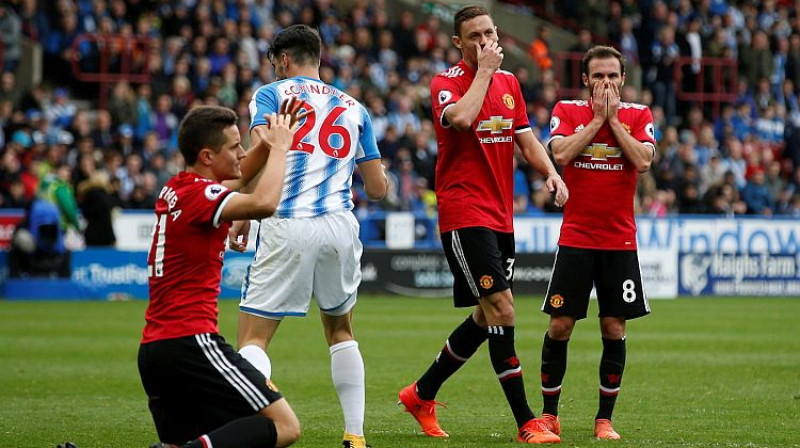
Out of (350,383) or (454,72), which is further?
(454,72)

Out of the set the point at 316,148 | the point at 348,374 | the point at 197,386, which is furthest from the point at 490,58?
the point at 197,386

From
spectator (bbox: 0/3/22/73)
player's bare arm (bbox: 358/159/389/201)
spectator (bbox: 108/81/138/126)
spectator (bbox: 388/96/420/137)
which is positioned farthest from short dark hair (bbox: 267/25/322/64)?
spectator (bbox: 388/96/420/137)

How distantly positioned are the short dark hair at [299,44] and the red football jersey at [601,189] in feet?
5.93

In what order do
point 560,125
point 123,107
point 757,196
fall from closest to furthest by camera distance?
point 560,125
point 123,107
point 757,196

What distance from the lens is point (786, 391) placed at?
1062 cm

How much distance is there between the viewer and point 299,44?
736 cm

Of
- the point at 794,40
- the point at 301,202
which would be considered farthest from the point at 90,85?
the point at 301,202

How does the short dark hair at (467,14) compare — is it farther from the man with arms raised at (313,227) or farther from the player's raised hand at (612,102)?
the man with arms raised at (313,227)

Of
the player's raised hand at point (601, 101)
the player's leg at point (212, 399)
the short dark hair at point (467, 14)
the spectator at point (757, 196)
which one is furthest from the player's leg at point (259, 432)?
the spectator at point (757, 196)

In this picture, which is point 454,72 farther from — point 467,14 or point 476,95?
point 476,95

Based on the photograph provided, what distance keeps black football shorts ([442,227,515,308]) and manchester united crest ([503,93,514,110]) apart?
792 mm

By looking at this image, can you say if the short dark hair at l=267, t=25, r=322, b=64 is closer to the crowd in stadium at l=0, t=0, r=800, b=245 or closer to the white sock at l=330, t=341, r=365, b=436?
the white sock at l=330, t=341, r=365, b=436

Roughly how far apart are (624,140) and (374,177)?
67.3 inches

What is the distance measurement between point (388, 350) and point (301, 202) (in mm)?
7096
